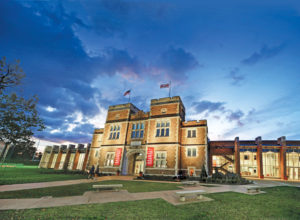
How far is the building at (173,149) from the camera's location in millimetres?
24078

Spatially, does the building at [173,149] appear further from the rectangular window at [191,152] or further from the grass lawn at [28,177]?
the grass lawn at [28,177]

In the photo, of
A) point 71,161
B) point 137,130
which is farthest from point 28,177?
point 71,161

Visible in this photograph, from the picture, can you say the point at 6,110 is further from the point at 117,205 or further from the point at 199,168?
the point at 199,168

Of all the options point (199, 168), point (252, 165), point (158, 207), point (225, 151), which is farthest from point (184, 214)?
point (252, 165)

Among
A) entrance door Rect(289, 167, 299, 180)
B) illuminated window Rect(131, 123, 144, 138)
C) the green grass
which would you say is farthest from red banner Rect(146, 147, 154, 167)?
entrance door Rect(289, 167, 299, 180)

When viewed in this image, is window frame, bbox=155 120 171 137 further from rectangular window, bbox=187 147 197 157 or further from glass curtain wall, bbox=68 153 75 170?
glass curtain wall, bbox=68 153 75 170

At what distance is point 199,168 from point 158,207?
714 inches

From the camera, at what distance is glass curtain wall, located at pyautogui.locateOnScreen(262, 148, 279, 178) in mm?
28188

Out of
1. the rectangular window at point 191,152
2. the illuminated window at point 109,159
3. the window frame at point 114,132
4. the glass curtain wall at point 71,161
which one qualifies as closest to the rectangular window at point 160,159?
the rectangular window at point 191,152

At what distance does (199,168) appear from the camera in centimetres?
2278

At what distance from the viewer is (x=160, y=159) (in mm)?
24609

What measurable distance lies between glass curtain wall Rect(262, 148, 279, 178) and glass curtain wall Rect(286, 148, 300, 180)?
5.13ft

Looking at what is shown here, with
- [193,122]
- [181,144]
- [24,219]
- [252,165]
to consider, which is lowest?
[24,219]

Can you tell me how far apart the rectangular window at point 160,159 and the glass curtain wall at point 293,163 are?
75.1 ft
